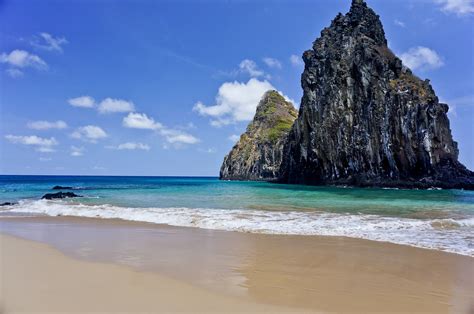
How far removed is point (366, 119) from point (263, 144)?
55.7 m

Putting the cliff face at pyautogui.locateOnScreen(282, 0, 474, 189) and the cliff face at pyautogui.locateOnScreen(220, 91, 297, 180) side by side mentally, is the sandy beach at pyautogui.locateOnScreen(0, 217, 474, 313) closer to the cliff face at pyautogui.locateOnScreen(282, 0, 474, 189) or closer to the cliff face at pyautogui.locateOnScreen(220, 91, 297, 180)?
the cliff face at pyautogui.locateOnScreen(282, 0, 474, 189)

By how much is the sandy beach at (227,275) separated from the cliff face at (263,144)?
109 meters

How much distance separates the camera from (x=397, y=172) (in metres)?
68.2

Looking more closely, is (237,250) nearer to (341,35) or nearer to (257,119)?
(341,35)

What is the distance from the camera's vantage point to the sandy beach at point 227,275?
17.5 ft

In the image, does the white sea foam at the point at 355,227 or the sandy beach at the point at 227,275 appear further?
the white sea foam at the point at 355,227

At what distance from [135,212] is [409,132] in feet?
207

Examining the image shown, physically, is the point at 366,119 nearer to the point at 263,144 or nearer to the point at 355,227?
the point at 263,144

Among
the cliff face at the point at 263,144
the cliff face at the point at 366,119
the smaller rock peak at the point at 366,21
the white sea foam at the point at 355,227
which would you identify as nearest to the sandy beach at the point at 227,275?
the white sea foam at the point at 355,227

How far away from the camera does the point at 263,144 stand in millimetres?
125000

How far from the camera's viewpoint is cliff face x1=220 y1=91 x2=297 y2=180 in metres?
123

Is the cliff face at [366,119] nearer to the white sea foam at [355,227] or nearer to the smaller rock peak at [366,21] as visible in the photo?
the smaller rock peak at [366,21]

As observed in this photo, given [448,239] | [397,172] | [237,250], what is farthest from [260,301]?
[397,172]

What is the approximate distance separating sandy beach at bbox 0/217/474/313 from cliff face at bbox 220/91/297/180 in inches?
4307
